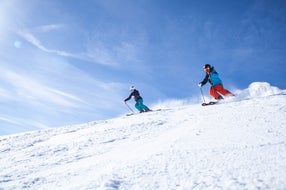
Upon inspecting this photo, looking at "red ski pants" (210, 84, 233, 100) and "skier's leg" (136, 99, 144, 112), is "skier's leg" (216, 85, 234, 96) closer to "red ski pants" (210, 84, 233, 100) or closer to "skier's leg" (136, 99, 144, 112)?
"red ski pants" (210, 84, 233, 100)

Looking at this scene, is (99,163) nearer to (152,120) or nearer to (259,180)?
(259,180)

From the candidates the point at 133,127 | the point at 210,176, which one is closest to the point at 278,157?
the point at 210,176

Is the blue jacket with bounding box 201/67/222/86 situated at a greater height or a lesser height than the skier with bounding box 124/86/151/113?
lesser

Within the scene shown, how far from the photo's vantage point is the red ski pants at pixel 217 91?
43.0 ft

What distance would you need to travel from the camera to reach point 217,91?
13.3 m

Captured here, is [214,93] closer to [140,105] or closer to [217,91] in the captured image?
[217,91]

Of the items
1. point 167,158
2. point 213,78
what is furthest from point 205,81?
point 167,158

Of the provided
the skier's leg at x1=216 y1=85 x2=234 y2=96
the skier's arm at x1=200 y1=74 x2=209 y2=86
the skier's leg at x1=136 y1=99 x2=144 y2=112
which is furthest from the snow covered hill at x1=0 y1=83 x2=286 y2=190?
the skier's leg at x1=136 y1=99 x2=144 y2=112

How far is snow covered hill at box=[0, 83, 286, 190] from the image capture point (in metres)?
3.68

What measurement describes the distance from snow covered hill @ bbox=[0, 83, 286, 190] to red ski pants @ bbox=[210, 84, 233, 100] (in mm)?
4756

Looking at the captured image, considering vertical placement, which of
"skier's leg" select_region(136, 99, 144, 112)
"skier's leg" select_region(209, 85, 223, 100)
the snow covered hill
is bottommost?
the snow covered hill

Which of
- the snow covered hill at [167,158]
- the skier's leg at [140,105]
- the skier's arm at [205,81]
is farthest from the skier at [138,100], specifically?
the snow covered hill at [167,158]

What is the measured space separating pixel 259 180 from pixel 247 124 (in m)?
3.36

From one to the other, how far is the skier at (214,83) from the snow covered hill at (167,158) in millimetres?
4817
